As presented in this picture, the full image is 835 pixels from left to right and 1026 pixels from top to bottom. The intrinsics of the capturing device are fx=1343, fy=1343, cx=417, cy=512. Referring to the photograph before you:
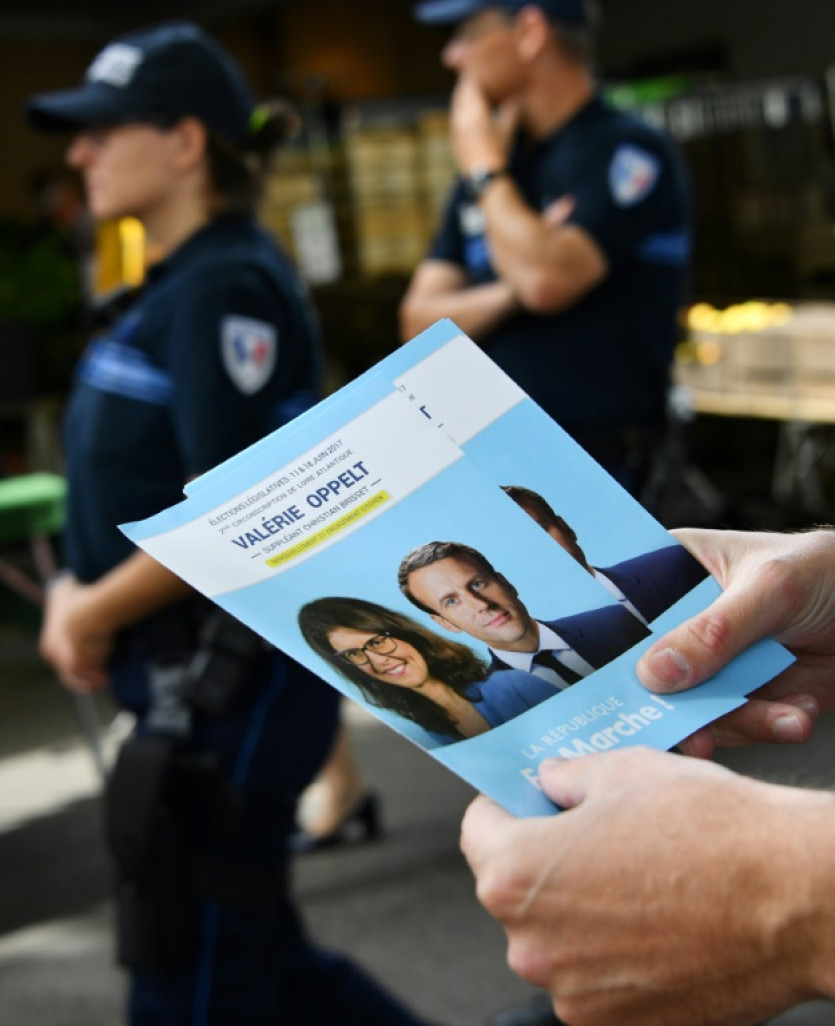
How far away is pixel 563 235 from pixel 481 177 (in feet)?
0.65

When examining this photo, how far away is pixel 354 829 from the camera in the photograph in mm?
2734

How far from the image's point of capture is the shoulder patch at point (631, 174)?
1887 millimetres

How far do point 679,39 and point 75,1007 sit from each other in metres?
8.78

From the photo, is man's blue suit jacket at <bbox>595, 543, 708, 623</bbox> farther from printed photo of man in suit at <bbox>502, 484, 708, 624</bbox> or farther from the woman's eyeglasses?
the woman's eyeglasses

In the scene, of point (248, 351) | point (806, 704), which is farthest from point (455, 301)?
point (806, 704)

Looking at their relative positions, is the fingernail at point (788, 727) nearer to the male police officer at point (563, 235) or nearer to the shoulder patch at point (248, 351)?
the shoulder patch at point (248, 351)

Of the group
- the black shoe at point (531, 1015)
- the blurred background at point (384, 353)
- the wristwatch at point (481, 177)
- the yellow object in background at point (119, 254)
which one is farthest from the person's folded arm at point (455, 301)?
the black shoe at point (531, 1015)

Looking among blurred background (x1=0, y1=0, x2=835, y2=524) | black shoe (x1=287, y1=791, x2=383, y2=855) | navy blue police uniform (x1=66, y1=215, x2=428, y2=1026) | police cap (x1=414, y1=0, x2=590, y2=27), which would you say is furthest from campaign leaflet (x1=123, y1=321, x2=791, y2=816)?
blurred background (x1=0, y1=0, x2=835, y2=524)

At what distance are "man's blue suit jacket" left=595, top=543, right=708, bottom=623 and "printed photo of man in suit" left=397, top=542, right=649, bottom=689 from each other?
0.01 metres

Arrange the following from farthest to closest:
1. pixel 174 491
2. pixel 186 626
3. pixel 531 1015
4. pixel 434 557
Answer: pixel 186 626 < pixel 174 491 < pixel 531 1015 < pixel 434 557

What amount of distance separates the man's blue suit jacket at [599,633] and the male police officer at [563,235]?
104 centimetres

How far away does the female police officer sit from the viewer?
57.4 inches

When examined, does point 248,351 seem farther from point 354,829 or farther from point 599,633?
point 354,829

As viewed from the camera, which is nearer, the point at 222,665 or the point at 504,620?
the point at 504,620
